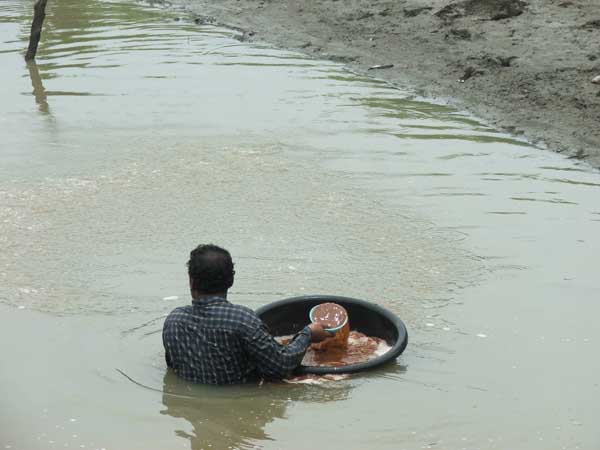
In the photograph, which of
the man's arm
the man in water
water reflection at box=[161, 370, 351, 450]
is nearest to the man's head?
the man in water

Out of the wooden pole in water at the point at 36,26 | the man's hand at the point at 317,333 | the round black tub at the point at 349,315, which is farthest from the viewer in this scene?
the wooden pole in water at the point at 36,26

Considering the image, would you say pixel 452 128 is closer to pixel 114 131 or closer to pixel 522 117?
pixel 522 117

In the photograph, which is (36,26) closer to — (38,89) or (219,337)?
(38,89)

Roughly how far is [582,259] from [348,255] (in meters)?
1.44

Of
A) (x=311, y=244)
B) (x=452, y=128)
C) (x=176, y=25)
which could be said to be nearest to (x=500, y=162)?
(x=452, y=128)

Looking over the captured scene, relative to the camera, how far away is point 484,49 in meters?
11.2

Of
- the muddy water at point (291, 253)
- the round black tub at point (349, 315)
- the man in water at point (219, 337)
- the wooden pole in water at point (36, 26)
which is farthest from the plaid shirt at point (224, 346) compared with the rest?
the wooden pole in water at point (36, 26)

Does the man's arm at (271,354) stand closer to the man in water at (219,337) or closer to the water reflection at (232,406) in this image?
the man in water at (219,337)

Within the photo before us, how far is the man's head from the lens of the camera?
472 centimetres

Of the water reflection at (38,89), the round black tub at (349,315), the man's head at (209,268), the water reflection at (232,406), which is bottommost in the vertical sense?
the water reflection at (38,89)

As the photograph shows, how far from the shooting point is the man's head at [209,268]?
4.72 m

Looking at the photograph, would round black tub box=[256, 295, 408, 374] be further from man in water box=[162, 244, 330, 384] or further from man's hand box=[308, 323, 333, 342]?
man in water box=[162, 244, 330, 384]

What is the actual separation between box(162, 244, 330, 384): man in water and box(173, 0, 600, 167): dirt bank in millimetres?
4456

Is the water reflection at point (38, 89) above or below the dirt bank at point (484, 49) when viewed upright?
below
